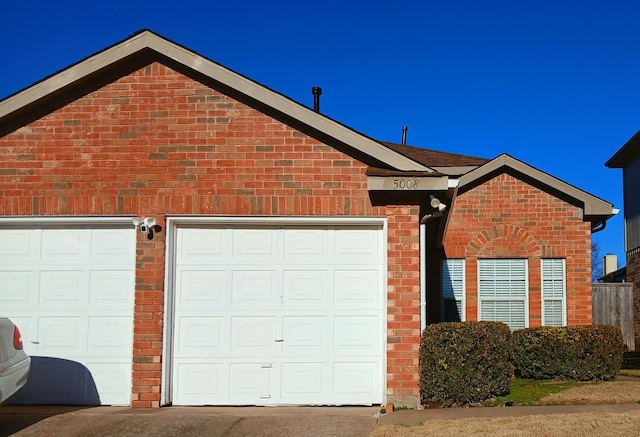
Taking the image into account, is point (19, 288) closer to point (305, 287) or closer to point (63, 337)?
point (63, 337)

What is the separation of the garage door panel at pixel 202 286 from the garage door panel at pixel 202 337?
0.23 m

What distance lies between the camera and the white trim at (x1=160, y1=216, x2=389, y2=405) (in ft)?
32.5

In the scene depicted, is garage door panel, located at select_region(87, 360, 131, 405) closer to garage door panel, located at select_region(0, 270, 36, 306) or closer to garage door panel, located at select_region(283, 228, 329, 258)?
garage door panel, located at select_region(0, 270, 36, 306)

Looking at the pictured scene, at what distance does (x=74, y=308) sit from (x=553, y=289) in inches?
390

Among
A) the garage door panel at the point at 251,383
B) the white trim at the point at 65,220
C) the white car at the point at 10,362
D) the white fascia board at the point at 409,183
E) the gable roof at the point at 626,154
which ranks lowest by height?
the garage door panel at the point at 251,383

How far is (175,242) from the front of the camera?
1022 centimetres

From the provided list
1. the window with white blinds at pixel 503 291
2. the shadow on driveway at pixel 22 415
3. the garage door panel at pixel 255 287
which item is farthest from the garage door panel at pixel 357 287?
the window with white blinds at pixel 503 291

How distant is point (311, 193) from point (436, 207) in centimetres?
172

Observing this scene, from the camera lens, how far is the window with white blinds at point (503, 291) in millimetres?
15516

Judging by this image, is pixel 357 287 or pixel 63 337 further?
pixel 63 337

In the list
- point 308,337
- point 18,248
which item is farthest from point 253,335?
point 18,248

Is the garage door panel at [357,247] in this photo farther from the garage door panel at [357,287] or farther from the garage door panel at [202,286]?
the garage door panel at [202,286]

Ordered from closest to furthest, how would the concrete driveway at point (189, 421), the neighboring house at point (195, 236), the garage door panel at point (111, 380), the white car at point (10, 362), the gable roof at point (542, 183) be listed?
the white car at point (10, 362) < the concrete driveway at point (189, 421) < the neighboring house at point (195, 236) < the garage door panel at point (111, 380) < the gable roof at point (542, 183)

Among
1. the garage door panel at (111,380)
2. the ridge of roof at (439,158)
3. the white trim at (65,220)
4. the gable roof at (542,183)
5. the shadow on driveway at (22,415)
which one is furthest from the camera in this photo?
the ridge of roof at (439,158)
